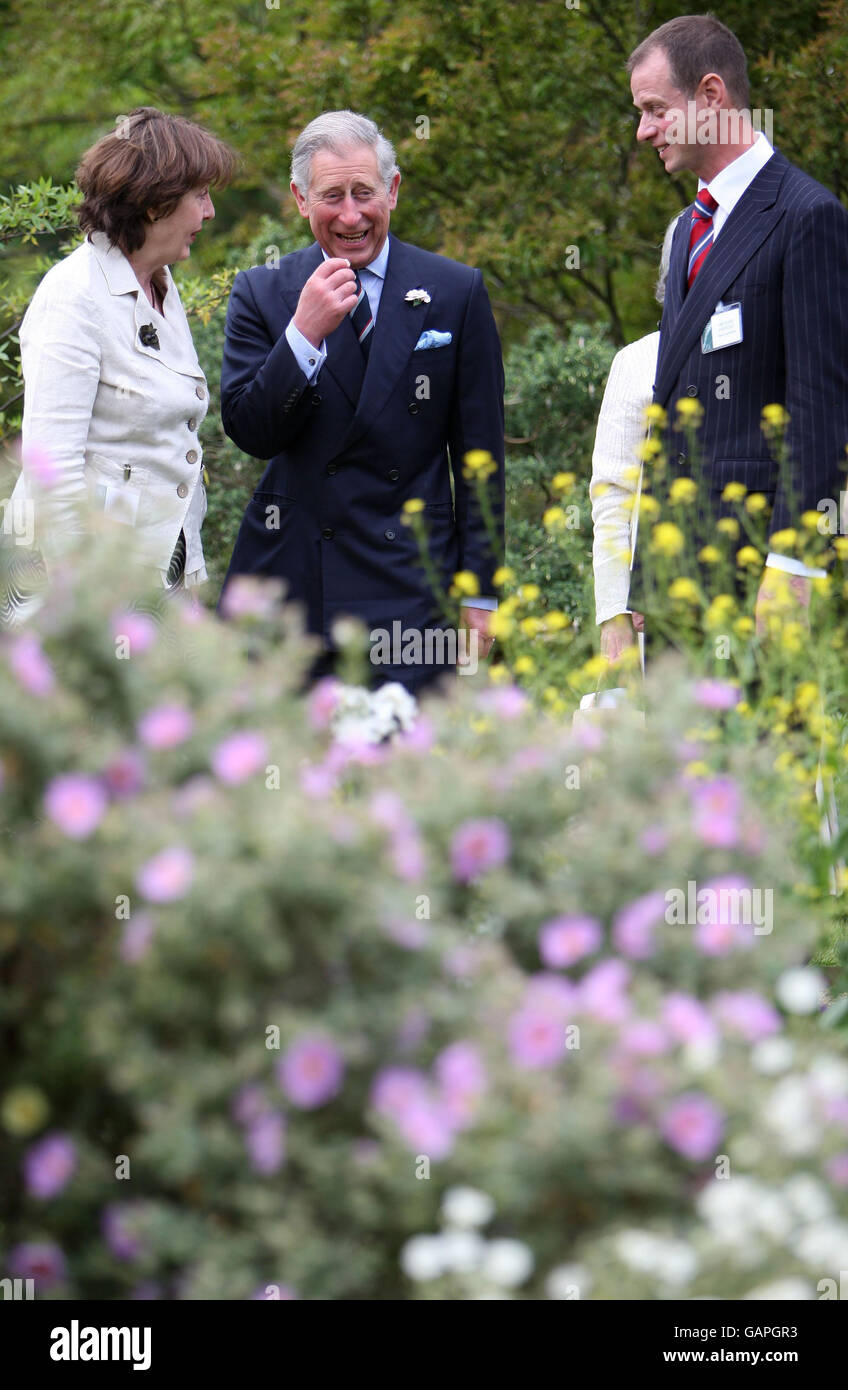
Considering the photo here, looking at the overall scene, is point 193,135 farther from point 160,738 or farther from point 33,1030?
point 33,1030

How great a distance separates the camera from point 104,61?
38.7 ft

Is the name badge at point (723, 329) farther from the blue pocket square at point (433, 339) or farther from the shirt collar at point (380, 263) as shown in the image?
the shirt collar at point (380, 263)

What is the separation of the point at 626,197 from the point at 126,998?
7.56m

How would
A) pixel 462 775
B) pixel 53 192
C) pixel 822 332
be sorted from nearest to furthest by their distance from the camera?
pixel 462 775
pixel 822 332
pixel 53 192

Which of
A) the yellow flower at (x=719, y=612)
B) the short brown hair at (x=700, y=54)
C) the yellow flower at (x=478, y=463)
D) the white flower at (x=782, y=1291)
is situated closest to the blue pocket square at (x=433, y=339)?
the yellow flower at (x=478, y=463)

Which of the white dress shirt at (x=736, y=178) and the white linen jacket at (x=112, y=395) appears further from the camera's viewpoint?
the white dress shirt at (x=736, y=178)

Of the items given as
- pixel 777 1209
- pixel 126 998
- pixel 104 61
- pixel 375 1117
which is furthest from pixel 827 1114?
pixel 104 61

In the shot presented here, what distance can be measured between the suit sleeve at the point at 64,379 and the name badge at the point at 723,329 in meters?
1.41

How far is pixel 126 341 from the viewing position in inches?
146

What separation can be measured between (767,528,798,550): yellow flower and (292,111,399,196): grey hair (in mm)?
1293

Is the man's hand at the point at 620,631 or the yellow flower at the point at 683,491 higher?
the yellow flower at the point at 683,491

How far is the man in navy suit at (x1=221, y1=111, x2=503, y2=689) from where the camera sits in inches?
156

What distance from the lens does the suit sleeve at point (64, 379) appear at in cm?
356

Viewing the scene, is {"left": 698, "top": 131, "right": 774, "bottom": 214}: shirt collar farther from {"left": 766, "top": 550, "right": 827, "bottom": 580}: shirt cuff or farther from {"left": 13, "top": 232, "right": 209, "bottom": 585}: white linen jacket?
{"left": 13, "top": 232, "right": 209, "bottom": 585}: white linen jacket
